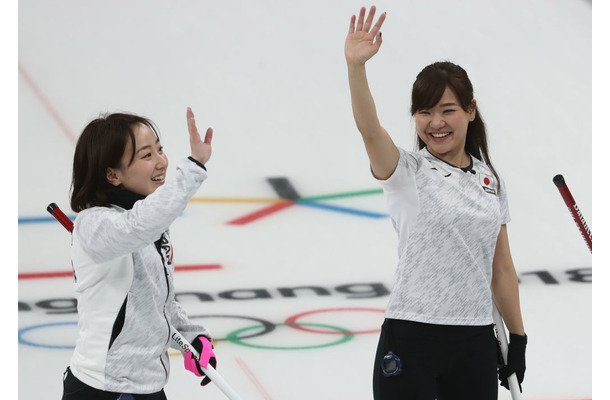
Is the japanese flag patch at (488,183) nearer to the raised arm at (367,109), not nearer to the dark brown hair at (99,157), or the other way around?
the raised arm at (367,109)

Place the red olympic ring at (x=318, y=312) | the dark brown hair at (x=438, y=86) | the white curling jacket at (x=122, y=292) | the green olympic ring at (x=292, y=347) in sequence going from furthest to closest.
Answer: the red olympic ring at (x=318, y=312), the green olympic ring at (x=292, y=347), the dark brown hair at (x=438, y=86), the white curling jacket at (x=122, y=292)

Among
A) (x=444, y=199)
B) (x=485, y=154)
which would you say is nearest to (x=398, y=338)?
(x=444, y=199)

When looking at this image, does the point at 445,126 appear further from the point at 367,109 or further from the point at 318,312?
the point at 318,312

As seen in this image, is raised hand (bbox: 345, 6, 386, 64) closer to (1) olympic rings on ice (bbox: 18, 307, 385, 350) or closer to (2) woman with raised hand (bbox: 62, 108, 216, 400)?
(2) woman with raised hand (bbox: 62, 108, 216, 400)

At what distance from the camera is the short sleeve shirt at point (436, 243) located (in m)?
1.41

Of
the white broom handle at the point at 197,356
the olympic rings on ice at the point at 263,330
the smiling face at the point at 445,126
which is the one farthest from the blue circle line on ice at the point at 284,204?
the smiling face at the point at 445,126

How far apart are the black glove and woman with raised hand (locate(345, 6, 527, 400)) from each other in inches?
4.2

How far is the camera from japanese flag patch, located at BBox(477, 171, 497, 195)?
153 cm

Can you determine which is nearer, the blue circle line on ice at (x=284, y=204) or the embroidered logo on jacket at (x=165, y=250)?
the embroidered logo on jacket at (x=165, y=250)

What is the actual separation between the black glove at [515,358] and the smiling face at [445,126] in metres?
0.40

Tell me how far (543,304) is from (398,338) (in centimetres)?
207

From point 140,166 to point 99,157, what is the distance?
8 cm

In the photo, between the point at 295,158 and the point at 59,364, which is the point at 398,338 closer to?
the point at 59,364

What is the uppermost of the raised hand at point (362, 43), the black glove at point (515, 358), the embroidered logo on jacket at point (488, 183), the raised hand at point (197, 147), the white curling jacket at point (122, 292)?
the raised hand at point (362, 43)
